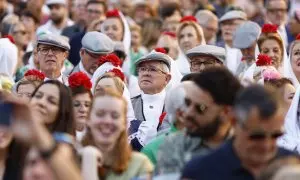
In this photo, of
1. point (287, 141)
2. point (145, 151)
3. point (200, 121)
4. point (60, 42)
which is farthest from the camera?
point (60, 42)

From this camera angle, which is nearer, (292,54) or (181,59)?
(292,54)

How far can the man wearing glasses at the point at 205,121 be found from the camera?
931 cm

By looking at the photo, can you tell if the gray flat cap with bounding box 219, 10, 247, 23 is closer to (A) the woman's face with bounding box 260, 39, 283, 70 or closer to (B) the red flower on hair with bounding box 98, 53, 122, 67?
(A) the woman's face with bounding box 260, 39, 283, 70

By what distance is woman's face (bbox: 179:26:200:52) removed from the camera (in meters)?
17.9

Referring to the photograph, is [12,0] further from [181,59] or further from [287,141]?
[287,141]

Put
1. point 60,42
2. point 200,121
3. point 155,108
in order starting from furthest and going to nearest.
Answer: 1. point 60,42
2. point 155,108
3. point 200,121

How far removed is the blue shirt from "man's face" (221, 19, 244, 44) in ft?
34.2

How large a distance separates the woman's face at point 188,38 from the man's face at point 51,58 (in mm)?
3020

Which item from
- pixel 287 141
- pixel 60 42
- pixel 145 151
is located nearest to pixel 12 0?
pixel 60 42

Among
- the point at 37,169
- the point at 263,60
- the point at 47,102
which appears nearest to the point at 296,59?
the point at 263,60

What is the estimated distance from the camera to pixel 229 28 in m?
19.4

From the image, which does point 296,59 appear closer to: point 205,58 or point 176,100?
point 205,58

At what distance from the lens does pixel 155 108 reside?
14.3m

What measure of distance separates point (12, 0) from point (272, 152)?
51.3ft
